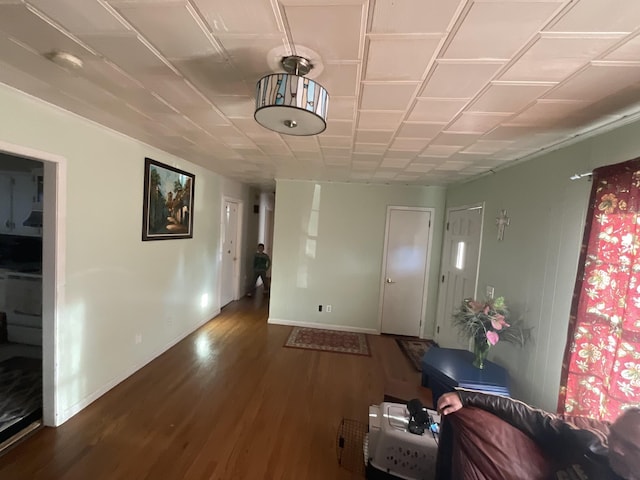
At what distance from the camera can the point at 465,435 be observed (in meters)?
1.40

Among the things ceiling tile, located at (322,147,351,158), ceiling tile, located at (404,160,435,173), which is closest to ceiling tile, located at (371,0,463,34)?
ceiling tile, located at (322,147,351,158)

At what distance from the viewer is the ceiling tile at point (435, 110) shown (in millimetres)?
1575

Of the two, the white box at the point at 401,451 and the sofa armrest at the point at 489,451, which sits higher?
the sofa armrest at the point at 489,451

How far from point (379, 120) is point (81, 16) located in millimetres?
1506

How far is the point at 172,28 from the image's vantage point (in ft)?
3.59

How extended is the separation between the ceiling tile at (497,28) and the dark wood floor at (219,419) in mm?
2446

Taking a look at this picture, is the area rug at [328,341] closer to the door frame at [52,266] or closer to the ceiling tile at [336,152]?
the door frame at [52,266]

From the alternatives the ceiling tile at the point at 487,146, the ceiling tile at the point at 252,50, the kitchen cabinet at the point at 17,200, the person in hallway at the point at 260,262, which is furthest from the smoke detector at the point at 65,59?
the person in hallway at the point at 260,262


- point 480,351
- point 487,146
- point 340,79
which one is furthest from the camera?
point 480,351

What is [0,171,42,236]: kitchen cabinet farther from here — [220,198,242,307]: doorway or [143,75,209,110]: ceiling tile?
[143,75,209,110]: ceiling tile

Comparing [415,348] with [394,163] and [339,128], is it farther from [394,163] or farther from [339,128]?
[339,128]

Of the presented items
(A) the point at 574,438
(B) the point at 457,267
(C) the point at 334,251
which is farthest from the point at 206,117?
(B) the point at 457,267

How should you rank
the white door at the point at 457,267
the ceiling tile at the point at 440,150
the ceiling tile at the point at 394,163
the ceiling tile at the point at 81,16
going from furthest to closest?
the white door at the point at 457,267 → the ceiling tile at the point at 394,163 → the ceiling tile at the point at 440,150 → the ceiling tile at the point at 81,16

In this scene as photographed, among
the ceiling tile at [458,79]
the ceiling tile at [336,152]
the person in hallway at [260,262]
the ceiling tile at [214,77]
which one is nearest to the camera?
the ceiling tile at [458,79]
